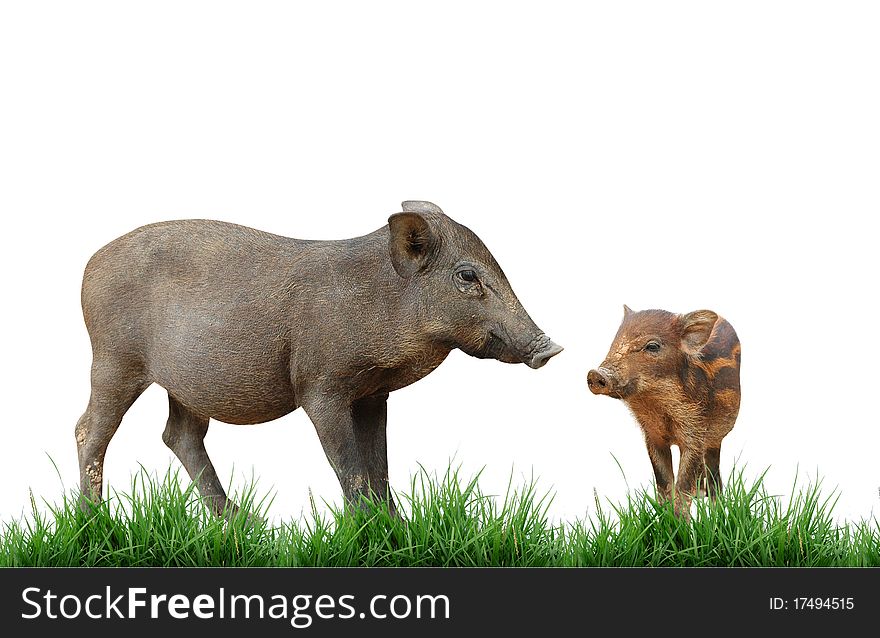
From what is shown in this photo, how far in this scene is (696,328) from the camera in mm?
4594

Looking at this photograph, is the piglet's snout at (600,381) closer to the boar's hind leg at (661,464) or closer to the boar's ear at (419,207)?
the boar's hind leg at (661,464)

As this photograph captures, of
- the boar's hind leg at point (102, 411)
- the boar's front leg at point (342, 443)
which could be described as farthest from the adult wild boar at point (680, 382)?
the boar's hind leg at point (102, 411)

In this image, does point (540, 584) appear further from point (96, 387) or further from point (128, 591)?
point (96, 387)

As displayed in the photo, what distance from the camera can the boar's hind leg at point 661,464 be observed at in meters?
4.68

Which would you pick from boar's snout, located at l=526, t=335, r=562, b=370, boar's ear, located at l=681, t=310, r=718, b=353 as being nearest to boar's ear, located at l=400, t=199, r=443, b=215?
boar's snout, located at l=526, t=335, r=562, b=370

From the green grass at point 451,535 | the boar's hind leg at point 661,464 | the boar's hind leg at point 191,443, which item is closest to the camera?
the green grass at point 451,535

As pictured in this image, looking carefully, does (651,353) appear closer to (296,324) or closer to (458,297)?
(458,297)

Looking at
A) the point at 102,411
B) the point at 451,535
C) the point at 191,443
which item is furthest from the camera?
the point at 191,443

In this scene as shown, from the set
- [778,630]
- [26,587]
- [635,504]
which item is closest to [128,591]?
[26,587]

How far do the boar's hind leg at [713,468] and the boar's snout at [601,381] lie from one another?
0.41m

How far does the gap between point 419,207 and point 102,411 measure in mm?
1291

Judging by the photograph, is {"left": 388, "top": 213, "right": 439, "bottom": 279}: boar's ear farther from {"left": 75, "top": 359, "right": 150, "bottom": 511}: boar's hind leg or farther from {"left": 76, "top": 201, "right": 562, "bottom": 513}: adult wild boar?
{"left": 75, "top": 359, "right": 150, "bottom": 511}: boar's hind leg

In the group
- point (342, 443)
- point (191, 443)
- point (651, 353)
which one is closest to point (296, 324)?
point (342, 443)

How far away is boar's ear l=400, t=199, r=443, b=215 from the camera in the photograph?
4.58m
